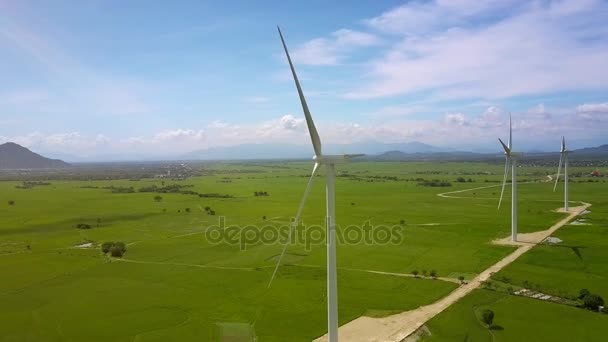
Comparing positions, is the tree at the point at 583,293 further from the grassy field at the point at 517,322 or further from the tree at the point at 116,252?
the tree at the point at 116,252

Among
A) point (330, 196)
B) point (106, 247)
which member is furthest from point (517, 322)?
point (106, 247)

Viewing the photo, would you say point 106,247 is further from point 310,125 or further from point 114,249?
point 310,125

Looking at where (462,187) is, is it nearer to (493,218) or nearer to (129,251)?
(493,218)

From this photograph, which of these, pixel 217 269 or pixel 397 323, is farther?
pixel 217 269

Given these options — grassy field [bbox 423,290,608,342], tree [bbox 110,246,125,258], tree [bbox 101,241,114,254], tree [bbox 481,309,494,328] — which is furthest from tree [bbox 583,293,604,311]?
tree [bbox 101,241,114,254]

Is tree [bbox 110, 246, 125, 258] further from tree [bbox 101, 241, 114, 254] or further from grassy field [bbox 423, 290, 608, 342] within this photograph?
grassy field [bbox 423, 290, 608, 342]

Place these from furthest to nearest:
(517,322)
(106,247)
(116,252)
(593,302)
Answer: (106,247)
(116,252)
(593,302)
(517,322)

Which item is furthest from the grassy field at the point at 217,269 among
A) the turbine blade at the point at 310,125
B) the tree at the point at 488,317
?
the turbine blade at the point at 310,125

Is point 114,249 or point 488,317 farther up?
point 114,249

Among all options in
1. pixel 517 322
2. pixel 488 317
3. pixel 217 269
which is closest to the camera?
pixel 488 317
